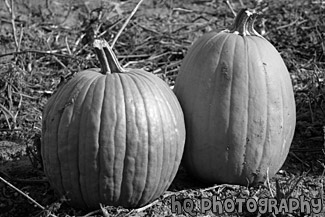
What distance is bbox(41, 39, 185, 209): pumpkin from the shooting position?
11.4 feet

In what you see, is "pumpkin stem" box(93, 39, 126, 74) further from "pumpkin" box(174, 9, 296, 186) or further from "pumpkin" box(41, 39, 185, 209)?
"pumpkin" box(174, 9, 296, 186)

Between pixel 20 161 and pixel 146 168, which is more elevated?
pixel 146 168

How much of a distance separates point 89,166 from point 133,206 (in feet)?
1.37

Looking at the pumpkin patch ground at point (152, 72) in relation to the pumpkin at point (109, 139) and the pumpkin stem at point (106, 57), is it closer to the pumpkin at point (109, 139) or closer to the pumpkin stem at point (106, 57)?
the pumpkin at point (109, 139)

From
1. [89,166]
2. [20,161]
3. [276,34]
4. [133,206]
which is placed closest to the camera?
[89,166]

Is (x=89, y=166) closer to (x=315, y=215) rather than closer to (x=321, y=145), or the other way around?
(x=315, y=215)

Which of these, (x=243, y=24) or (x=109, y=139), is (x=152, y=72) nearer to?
(x=243, y=24)

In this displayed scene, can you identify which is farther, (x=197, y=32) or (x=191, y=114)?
(x=197, y=32)

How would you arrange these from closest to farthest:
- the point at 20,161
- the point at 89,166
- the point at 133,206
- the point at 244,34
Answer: the point at 89,166 → the point at 133,206 → the point at 244,34 → the point at 20,161

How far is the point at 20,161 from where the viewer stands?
15.0ft

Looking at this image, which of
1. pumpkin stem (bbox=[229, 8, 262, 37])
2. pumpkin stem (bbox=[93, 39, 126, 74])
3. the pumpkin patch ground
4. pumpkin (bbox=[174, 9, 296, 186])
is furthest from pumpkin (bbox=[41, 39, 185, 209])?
pumpkin stem (bbox=[229, 8, 262, 37])

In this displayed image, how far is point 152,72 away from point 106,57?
7.83 ft

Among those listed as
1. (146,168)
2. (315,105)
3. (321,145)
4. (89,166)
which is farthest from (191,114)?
(315,105)

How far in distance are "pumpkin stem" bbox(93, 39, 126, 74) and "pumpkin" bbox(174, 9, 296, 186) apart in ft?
1.63
